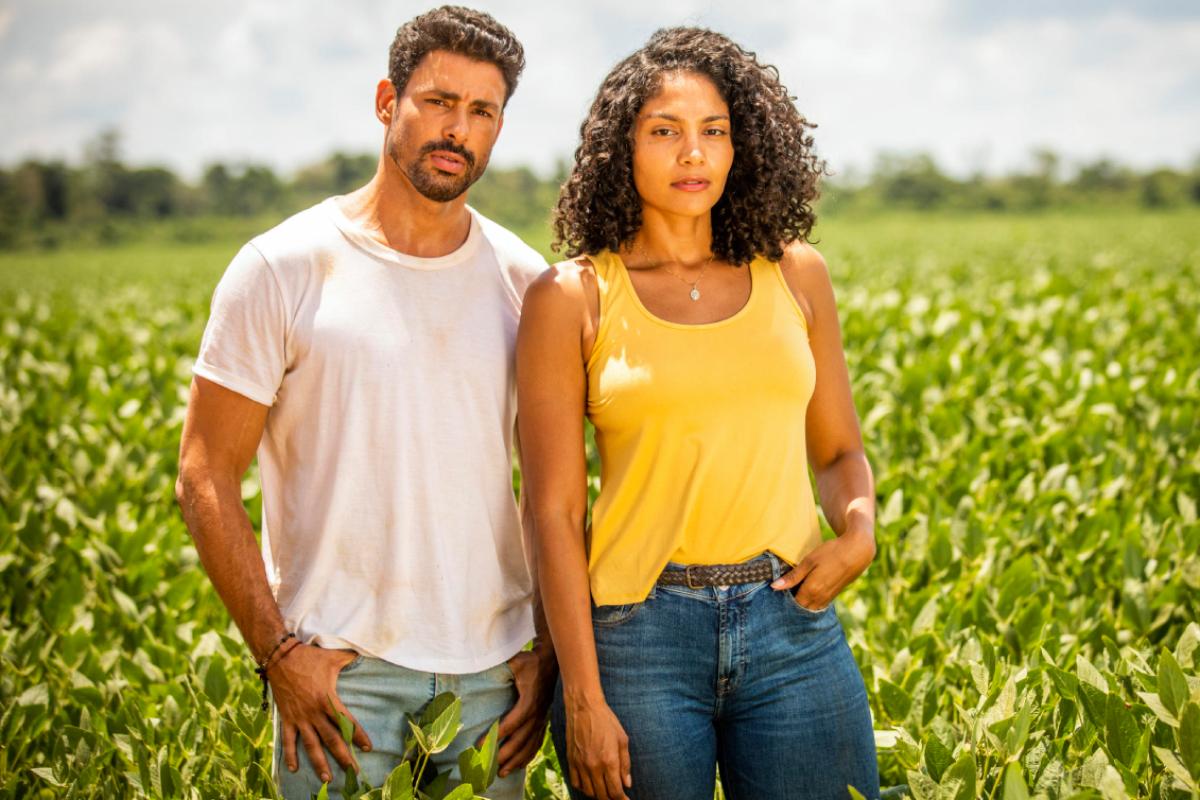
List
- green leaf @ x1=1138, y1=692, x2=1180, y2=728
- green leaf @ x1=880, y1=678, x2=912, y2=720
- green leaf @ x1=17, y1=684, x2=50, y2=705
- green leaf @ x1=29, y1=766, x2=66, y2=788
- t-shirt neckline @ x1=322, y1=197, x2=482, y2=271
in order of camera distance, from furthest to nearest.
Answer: green leaf @ x1=17, y1=684, x2=50, y2=705 → green leaf @ x1=880, y1=678, x2=912, y2=720 → green leaf @ x1=29, y1=766, x2=66, y2=788 → t-shirt neckline @ x1=322, y1=197, x2=482, y2=271 → green leaf @ x1=1138, y1=692, x2=1180, y2=728

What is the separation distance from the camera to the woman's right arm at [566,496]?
6.13ft

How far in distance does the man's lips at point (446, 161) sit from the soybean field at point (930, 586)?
119cm

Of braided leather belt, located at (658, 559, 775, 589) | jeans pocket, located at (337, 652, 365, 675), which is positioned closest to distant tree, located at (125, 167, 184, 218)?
jeans pocket, located at (337, 652, 365, 675)

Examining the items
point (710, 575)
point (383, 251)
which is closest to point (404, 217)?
point (383, 251)

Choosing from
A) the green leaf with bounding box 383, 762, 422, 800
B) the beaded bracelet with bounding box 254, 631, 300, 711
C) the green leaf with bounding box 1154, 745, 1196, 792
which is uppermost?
the beaded bracelet with bounding box 254, 631, 300, 711

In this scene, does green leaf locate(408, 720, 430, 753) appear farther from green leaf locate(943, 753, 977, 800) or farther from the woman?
green leaf locate(943, 753, 977, 800)

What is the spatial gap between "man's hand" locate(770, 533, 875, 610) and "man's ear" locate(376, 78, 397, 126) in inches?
46.5

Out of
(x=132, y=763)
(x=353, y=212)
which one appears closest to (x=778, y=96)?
(x=353, y=212)

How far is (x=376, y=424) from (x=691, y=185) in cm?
74

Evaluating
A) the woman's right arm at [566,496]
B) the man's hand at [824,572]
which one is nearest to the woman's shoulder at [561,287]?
the woman's right arm at [566,496]

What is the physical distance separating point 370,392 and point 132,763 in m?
1.25

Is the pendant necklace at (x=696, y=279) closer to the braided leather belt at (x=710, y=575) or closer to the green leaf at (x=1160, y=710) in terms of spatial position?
the braided leather belt at (x=710, y=575)

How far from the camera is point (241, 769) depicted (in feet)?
7.52

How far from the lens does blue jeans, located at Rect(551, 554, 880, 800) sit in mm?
1873
